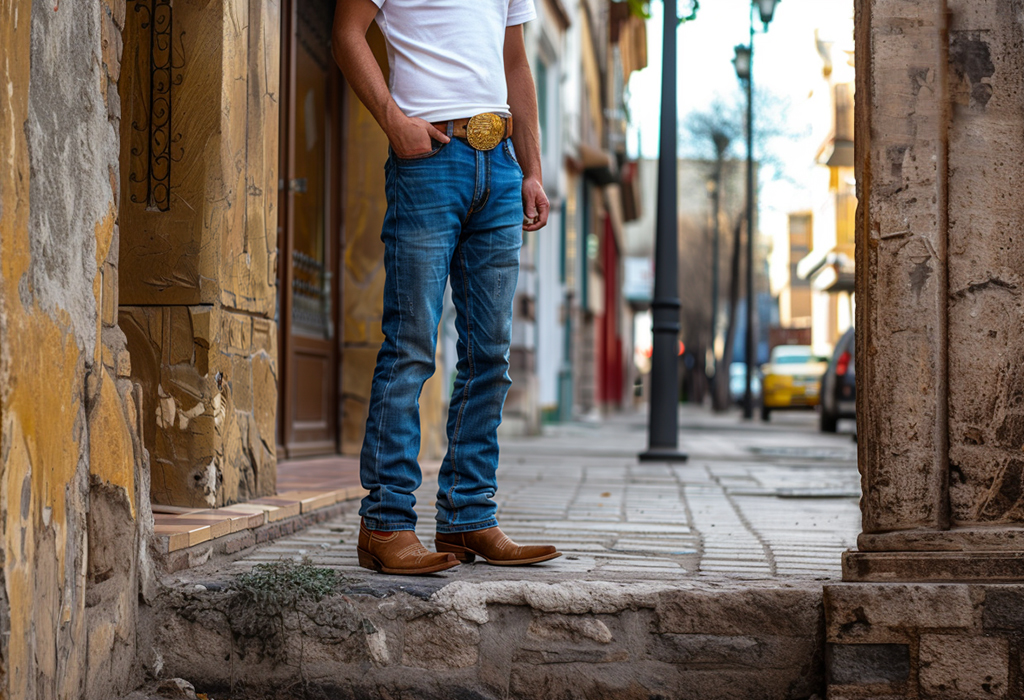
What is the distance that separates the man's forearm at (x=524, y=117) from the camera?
3127 mm

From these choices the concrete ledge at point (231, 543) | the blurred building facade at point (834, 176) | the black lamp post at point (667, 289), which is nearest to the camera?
the concrete ledge at point (231, 543)

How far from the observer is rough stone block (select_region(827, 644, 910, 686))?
8.17ft

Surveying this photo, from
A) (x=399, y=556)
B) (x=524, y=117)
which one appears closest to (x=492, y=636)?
(x=399, y=556)

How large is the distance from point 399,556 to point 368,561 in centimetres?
12

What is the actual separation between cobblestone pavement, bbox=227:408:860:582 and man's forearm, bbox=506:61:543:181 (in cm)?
121

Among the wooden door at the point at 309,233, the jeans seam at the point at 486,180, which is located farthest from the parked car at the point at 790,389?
the jeans seam at the point at 486,180

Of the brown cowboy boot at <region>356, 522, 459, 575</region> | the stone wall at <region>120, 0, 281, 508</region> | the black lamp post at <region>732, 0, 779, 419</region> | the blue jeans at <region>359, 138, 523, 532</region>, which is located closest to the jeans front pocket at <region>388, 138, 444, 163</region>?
the blue jeans at <region>359, 138, 523, 532</region>

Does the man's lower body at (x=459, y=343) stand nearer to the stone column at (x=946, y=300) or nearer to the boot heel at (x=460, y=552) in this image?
the boot heel at (x=460, y=552)

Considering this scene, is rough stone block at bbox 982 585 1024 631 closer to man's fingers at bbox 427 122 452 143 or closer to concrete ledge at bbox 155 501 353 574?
man's fingers at bbox 427 122 452 143

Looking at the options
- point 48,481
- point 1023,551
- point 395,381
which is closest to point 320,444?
point 395,381

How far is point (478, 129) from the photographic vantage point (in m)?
2.85

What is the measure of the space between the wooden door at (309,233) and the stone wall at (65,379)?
2669 mm

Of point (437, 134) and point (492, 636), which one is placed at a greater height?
point (437, 134)

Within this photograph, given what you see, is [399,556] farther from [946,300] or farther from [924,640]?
[946,300]
